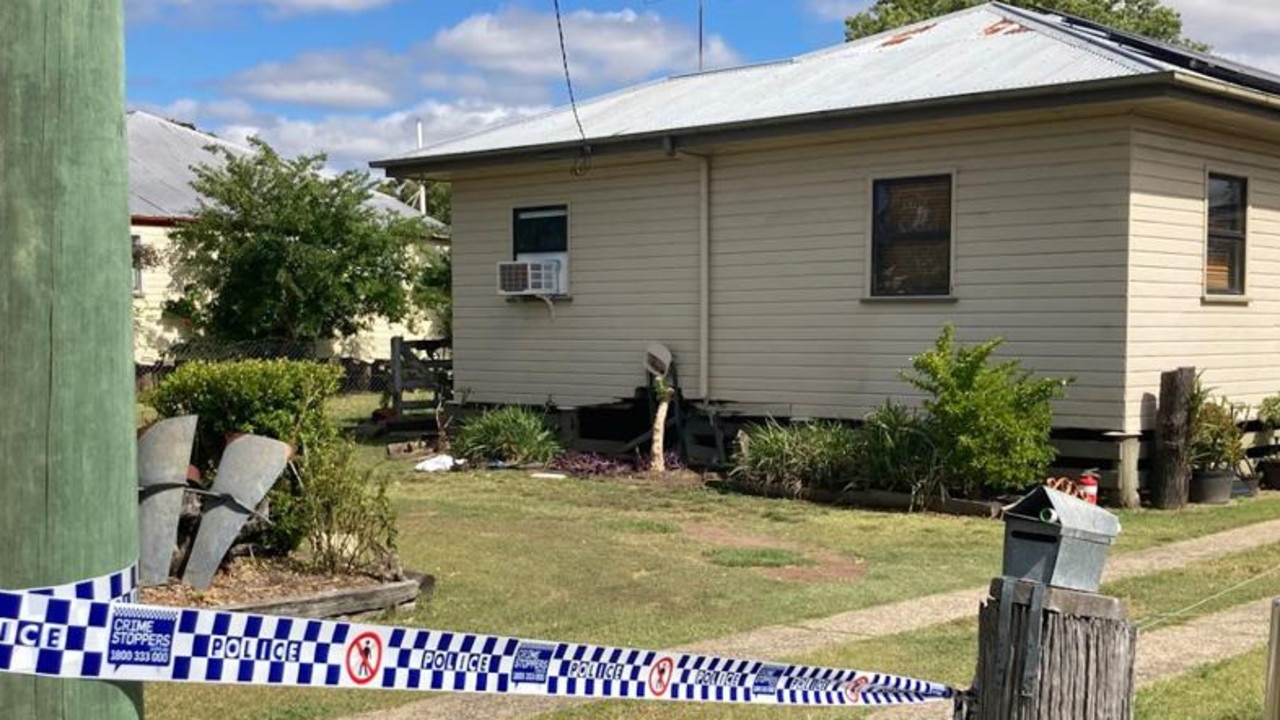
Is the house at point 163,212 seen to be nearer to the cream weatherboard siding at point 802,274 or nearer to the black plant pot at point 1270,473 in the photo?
the cream weatherboard siding at point 802,274

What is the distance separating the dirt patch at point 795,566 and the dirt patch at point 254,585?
2.91m

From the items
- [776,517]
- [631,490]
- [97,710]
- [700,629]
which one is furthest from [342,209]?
[97,710]

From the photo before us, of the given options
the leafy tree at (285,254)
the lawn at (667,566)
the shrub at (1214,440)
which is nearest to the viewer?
the lawn at (667,566)

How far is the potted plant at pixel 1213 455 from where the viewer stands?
1277cm

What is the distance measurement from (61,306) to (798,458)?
11.2 meters

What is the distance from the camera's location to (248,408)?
811cm

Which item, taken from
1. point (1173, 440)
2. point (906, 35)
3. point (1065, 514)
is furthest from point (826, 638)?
point (906, 35)

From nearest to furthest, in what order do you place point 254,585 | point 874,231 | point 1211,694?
point 1211,694
point 254,585
point 874,231

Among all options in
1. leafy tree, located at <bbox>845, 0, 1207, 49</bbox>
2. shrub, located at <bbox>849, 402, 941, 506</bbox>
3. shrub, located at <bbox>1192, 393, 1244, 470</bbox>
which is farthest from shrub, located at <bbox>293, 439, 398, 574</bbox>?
leafy tree, located at <bbox>845, 0, 1207, 49</bbox>

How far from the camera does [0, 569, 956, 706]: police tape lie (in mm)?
2367

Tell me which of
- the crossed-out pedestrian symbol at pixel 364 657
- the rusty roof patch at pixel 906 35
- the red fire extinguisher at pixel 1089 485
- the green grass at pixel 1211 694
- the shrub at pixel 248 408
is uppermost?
the rusty roof patch at pixel 906 35

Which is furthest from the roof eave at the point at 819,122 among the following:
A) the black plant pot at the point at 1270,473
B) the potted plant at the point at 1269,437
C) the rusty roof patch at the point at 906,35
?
the black plant pot at the point at 1270,473

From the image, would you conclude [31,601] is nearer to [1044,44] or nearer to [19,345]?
[19,345]

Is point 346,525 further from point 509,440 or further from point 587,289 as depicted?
point 587,289
